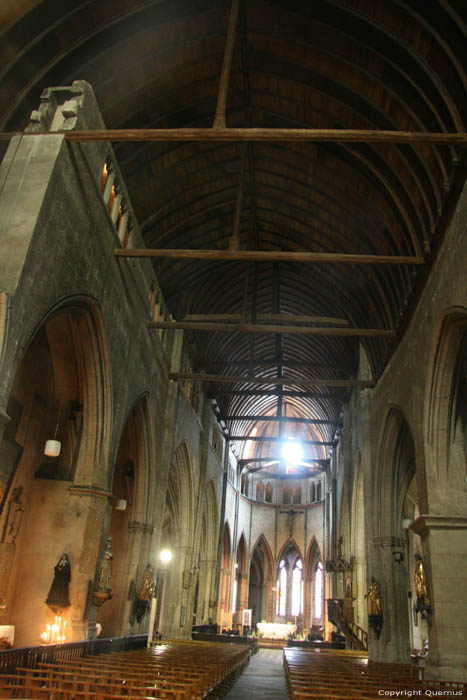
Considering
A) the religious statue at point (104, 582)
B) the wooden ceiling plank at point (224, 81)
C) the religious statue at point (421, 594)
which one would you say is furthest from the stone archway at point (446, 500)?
the religious statue at point (104, 582)

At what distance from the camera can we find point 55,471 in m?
12.3

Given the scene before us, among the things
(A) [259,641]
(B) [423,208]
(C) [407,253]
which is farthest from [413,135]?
(A) [259,641]

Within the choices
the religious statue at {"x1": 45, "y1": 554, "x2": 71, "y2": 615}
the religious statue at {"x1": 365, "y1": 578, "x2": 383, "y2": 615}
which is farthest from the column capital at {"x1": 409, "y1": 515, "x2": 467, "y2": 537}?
the religious statue at {"x1": 45, "y1": 554, "x2": 71, "y2": 615}

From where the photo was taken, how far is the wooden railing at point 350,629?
2095cm

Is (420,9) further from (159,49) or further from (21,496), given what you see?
(21,496)

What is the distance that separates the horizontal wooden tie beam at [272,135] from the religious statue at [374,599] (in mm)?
11686

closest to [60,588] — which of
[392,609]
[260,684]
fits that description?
[260,684]

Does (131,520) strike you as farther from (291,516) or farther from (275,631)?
(291,516)

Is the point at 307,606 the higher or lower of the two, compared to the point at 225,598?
higher

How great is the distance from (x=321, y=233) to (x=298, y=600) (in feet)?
94.7

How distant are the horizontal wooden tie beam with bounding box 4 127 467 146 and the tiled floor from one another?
9397 mm

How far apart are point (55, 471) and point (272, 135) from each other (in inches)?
318

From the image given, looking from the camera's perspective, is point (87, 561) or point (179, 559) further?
point (179, 559)

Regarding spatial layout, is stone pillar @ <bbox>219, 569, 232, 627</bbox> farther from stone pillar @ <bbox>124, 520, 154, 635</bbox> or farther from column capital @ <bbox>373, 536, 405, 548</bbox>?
column capital @ <bbox>373, 536, 405, 548</bbox>
